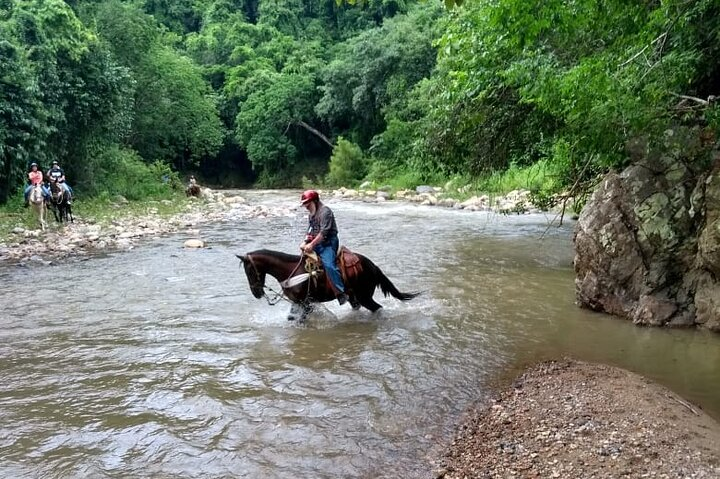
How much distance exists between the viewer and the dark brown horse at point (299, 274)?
27.7 feet

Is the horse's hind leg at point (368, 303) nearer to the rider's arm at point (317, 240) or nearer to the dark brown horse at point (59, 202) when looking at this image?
the rider's arm at point (317, 240)

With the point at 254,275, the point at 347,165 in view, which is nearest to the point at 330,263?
the point at 254,275

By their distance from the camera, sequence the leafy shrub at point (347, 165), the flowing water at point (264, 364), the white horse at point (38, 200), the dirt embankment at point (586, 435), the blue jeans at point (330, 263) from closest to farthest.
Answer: the dirt embankment at point (586, 435) → the flowing water at point (264, 364) → the blue jeans at point (330, 263) → the white horse at point (38, 200) → the leafy shrub at point (347, 165)

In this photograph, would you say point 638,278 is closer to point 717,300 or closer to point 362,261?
point 717,300

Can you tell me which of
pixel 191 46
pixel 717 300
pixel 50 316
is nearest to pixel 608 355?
pixel 717 300

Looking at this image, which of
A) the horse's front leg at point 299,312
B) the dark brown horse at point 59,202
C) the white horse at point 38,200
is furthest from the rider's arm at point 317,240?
the dark brown horse at point 59,202

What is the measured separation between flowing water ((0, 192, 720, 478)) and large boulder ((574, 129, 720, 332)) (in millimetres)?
384

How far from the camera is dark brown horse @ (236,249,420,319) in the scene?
8430 millimetres

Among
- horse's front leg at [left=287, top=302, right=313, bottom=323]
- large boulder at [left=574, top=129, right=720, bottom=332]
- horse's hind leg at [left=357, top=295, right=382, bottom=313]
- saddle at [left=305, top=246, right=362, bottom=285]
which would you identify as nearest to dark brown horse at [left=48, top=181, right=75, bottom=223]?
horse's front leg at [left=287, top=302, right=313, bottom=323]

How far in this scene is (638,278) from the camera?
26.3 ft

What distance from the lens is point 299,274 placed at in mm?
8391

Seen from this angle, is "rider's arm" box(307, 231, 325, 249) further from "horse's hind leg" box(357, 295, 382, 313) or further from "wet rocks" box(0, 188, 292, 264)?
"wet rocks" box(0, 188, 292, 264)

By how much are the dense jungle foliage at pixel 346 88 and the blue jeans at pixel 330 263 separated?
3469mm

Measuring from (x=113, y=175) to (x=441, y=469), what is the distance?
27830mm
